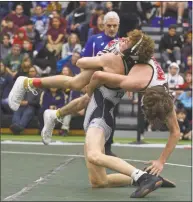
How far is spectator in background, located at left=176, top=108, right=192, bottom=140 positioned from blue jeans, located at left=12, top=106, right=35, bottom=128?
Result: 129 inches

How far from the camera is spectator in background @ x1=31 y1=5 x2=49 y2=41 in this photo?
82.6 feet

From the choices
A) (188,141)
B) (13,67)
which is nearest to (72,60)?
(13,67)

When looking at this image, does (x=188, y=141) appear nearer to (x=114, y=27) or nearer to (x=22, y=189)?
(x=114, y=27)

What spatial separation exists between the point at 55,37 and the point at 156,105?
12.9 m

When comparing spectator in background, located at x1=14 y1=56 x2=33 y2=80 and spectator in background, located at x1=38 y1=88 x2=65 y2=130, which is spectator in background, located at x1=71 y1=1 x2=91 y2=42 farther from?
spectator in background, located at x1=38 y1=88 x2=65 y2=130

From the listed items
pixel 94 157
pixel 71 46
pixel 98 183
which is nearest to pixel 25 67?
pixel 71 46

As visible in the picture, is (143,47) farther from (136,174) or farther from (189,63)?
(189,63)

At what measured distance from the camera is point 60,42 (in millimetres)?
24000

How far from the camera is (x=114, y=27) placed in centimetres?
1477

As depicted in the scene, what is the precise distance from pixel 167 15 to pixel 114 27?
10.5 metres

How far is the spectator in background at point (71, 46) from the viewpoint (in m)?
23.0

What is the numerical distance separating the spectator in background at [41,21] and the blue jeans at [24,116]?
388 cm

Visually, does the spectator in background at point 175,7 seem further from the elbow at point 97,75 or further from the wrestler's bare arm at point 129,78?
the elbow at point 97,75

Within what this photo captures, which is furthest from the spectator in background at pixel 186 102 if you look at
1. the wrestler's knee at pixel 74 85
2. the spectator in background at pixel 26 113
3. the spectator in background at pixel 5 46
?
the wrestler's knee at pixel 74 85
